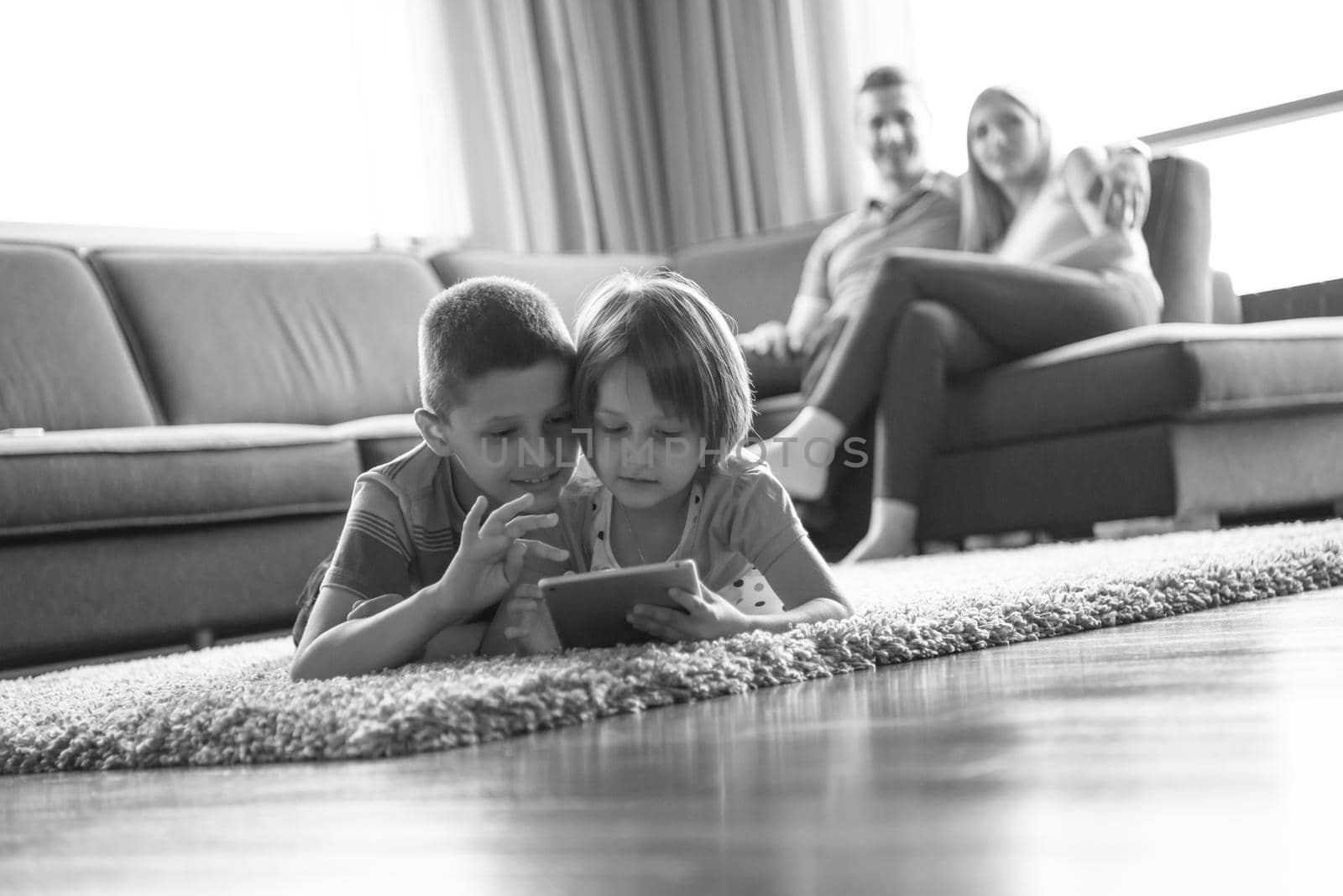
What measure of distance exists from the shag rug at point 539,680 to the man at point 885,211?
1674mm

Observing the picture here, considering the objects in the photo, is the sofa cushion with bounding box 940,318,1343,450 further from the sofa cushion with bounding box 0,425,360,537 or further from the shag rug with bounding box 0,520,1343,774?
the sofa cushion with bounding box 0,425,360,537

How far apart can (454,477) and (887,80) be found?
2.17 m

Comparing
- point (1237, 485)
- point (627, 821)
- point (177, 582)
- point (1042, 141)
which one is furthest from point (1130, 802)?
point (1042, 141)

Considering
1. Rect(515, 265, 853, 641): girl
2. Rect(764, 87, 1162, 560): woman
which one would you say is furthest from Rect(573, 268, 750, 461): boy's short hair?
Rect(764, 87, 1162, 560): woman

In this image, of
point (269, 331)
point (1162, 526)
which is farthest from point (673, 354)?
point (269, 331)

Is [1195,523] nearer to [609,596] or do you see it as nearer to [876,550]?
[876,550]

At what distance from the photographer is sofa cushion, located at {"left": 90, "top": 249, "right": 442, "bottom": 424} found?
290 cm

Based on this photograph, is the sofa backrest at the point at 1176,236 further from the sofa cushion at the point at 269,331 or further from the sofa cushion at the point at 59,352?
the sofa cushion at the point at 59,352

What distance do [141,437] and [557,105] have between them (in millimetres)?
2576

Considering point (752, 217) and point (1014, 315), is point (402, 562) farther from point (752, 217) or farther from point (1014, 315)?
point (752, 217)

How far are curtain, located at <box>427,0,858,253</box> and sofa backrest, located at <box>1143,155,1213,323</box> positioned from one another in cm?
140

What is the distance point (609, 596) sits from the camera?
1.06 metres

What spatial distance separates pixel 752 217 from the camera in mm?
4445

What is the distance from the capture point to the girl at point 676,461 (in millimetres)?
1233
